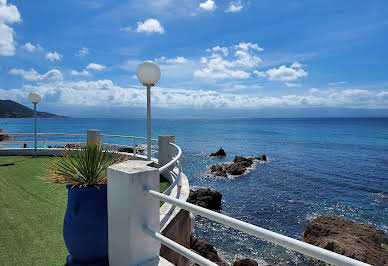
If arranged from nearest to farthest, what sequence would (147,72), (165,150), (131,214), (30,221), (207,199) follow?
(131,214) < (30,221) < (147,72) < (165,150) < (207,199)

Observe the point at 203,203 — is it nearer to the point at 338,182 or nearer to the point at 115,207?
the point at 115,207

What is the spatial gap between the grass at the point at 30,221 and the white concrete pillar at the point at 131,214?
4.33 feet

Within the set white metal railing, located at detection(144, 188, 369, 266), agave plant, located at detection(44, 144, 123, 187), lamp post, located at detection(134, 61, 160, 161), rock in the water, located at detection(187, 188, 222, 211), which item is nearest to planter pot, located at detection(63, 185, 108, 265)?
agave plant, located at detection(44, 144, 123, 187)

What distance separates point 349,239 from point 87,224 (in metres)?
11.5

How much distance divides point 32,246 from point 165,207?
2314 mm

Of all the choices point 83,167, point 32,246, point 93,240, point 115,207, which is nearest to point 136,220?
point 115,207

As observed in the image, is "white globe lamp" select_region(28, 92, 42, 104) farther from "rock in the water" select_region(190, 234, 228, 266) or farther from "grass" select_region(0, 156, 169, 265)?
"rock in the water" select_region(190, 234, 228, 266)

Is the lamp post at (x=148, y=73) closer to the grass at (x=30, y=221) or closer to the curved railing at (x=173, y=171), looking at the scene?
the curved railing at (x=173, y=171)

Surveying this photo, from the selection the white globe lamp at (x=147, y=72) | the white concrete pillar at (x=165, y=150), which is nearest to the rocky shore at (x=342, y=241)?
the white concrete pillar at (x=165, y=150)

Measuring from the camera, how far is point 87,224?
298cm

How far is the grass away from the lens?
11.7 ft

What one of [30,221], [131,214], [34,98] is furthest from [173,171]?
[34,98]

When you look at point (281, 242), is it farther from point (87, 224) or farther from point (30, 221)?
point (30, 221)

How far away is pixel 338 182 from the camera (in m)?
22.5
